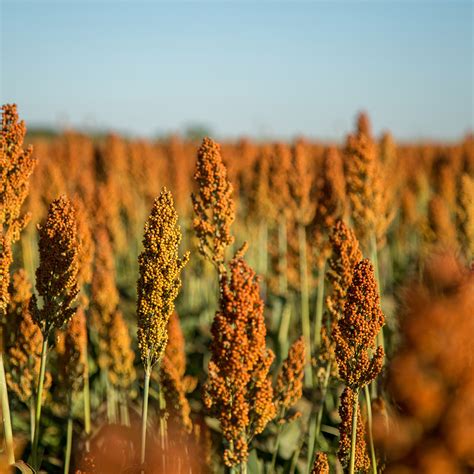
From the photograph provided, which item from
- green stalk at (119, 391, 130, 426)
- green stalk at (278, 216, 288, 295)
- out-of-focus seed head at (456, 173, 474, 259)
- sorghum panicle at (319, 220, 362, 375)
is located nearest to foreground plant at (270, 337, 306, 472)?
sorghum panicle at (319, 220, 362, 375)

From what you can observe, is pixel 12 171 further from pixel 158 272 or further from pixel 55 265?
pixel 158 272

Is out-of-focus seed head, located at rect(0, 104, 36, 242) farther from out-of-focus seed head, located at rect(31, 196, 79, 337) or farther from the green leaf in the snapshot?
the green leaf

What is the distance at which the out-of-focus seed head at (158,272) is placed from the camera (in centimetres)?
305

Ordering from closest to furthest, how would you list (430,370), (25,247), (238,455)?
(430,370), (238,455), (25,247)

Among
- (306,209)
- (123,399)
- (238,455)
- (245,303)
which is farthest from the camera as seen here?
(306,209)

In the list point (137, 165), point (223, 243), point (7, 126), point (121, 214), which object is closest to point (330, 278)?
point (223, 243)

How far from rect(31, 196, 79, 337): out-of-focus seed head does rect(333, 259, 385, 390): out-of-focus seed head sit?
153 cm

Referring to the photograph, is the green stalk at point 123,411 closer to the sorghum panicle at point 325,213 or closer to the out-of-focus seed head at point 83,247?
the out-of-focus seed head at point 83,247

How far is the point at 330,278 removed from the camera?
3770 mm

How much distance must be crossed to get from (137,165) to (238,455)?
991 centimetres

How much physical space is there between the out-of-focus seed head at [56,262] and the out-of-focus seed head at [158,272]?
57 cm

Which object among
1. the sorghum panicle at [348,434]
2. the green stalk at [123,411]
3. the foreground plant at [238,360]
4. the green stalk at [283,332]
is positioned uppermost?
the foreground plant at [238,360]

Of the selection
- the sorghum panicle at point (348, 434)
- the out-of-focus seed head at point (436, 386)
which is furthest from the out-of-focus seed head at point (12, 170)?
the out-of-focus seed head at point (436, 386)

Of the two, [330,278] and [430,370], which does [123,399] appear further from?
[430,370]
